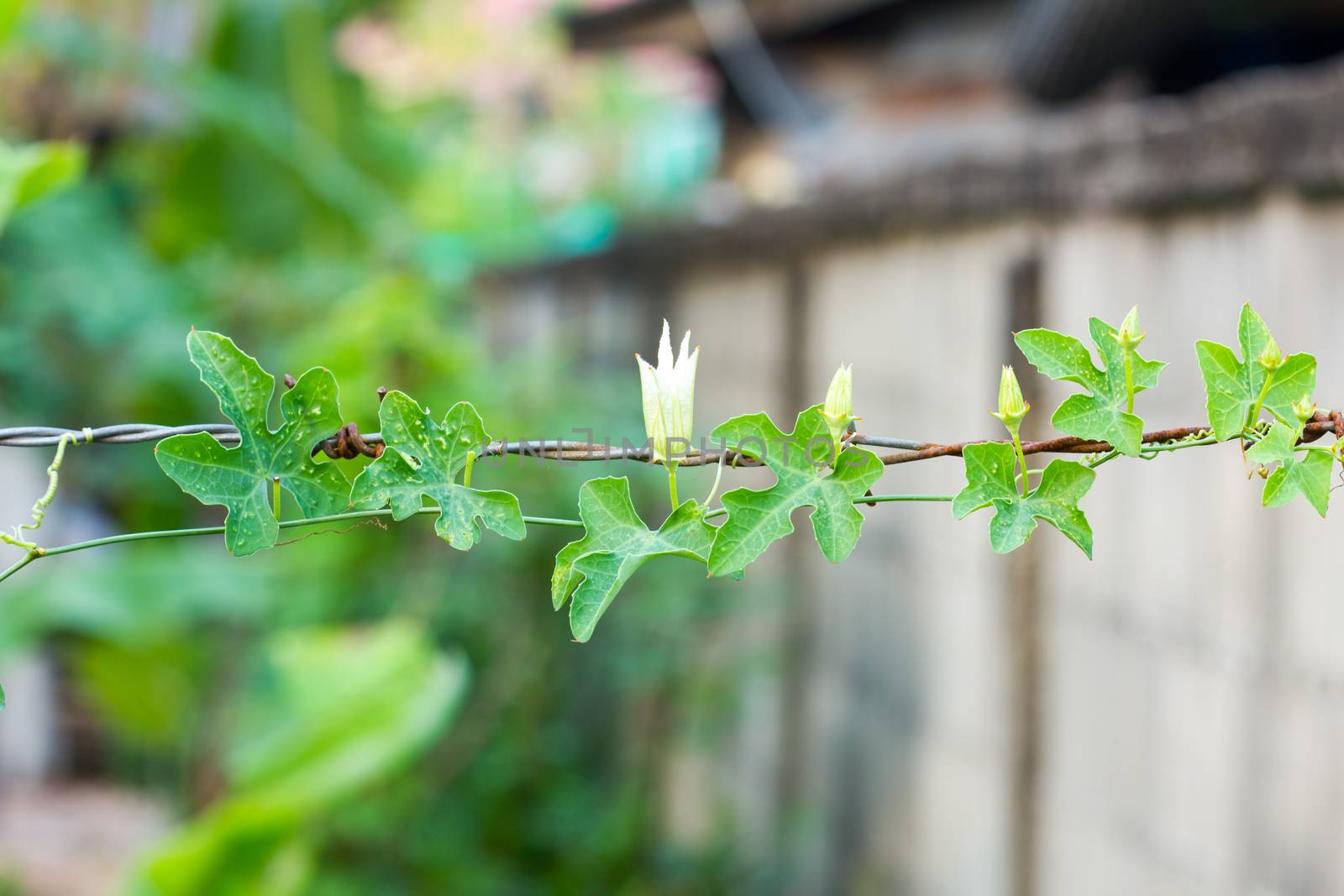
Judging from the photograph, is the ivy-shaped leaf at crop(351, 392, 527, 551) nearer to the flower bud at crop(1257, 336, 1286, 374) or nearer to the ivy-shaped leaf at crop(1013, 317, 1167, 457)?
the ivy-shaped leaf at crop(1013, 317, 1167, 457)

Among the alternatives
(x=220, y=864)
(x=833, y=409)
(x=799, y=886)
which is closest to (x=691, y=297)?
(x=799, y=886)

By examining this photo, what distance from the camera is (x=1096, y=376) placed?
0.67 metres

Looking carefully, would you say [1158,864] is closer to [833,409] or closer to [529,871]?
[833,409]

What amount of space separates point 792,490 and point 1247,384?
253mm

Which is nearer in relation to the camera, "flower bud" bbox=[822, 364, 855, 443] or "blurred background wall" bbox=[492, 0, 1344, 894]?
"flower bud" bbox=[822, 364, 855, 443]

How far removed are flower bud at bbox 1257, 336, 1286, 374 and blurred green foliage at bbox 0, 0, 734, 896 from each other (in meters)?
1.83

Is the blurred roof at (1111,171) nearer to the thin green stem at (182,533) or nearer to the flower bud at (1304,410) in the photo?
the flower bud at (1304,410)

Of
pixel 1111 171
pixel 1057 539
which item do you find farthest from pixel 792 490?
pixel 1057 539

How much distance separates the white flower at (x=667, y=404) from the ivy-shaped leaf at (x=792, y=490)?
0.02m

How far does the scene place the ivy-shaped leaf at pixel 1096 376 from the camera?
2.16ft

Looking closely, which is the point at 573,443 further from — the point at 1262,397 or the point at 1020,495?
the point at 1262,397

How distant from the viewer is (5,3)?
199 centimetres

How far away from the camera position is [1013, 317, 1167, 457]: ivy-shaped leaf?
66 cm

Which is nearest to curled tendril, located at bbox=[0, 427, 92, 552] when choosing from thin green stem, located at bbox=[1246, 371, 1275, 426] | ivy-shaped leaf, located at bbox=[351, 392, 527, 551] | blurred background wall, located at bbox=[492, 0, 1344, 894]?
ivy-shaped leaf, located at bbox=[351, 392, 527, 551]
